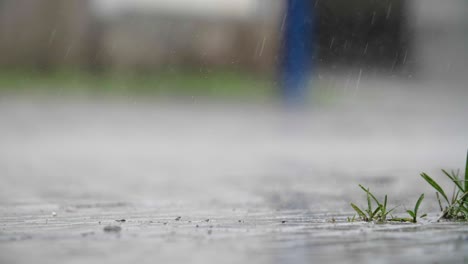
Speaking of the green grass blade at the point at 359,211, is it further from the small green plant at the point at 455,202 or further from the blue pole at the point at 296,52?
the blue pole at the point at 296,52

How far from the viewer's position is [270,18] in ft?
54.8

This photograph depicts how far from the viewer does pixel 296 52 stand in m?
12.2

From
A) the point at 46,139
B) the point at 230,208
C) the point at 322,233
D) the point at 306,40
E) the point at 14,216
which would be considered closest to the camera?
the point at 322,233

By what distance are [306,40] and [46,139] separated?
483 centimetres

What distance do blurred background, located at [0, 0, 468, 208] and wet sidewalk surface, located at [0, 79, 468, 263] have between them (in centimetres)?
3

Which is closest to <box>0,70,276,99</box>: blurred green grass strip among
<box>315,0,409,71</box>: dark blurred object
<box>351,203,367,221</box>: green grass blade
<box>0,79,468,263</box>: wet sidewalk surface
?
<box>0,79,468,263</box>: wet sidewalk surface

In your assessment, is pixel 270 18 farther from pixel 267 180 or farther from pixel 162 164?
pixel 267 180

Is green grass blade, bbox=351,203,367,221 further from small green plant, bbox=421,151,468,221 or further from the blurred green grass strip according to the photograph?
the blurred green grass strip

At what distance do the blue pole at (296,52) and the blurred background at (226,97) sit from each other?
0.03m

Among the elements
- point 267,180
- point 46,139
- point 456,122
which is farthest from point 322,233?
point 456,122

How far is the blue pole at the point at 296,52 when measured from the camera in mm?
11906

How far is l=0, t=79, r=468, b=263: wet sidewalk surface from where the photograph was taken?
234cm

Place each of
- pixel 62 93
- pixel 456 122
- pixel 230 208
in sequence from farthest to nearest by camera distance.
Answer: pixel 62 93 → pixel 456 122 → pixel 230 208

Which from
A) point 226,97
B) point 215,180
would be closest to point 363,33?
point 226,97
